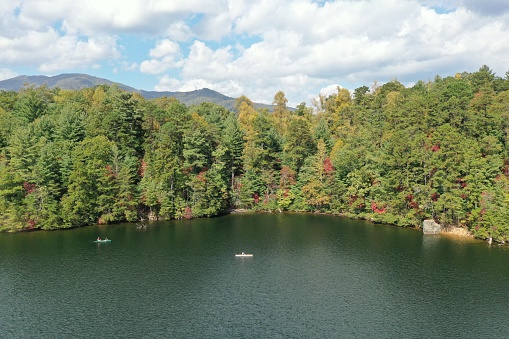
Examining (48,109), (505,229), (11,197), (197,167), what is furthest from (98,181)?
(505,229)

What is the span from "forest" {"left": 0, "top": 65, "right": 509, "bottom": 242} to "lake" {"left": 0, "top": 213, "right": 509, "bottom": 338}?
7.35 meters

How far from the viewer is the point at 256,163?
91562 mm

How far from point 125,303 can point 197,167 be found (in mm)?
49471

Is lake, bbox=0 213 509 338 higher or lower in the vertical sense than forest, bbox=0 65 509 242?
lower

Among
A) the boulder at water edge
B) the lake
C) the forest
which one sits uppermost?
the forest

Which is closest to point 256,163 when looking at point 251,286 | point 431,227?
point 431,227

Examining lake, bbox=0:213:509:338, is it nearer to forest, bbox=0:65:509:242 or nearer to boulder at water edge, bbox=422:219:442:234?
boulder at water edge, bbox=422:219:442:234

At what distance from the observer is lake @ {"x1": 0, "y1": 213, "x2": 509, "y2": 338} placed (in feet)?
109

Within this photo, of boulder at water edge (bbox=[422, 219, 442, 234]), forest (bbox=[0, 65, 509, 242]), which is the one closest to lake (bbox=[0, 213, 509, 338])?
boulder at water edge (bbox=[422, 219, 442, 234])

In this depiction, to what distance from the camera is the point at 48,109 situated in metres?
89.2

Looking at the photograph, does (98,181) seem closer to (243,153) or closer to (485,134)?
(243,153)

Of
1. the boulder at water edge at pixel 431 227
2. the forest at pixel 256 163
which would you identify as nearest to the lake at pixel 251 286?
the boulder at water edge at pixel 431 227

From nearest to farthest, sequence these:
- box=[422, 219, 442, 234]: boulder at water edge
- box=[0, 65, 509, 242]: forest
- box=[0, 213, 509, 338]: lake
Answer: box=[0, 213, 509, 338]: lake < box=[422, 219, 442, 234]: boulder at water edge < box=[0, 65, 509, 242]: forest

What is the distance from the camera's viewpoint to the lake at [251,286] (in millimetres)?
33344
